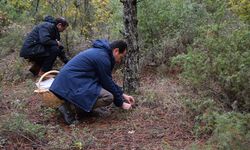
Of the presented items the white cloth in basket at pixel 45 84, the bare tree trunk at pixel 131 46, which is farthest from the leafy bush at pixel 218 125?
the white cloth in basket at pixel 45 84

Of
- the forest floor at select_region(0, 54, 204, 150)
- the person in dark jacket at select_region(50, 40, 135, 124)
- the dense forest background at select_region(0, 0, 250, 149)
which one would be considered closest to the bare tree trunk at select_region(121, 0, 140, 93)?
the forest floor at select_region(0, 54, 204, 150)

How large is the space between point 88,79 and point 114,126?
2.43 feet

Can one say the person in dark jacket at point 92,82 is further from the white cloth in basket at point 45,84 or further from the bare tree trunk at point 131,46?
the white cloth in basket at point 45,84

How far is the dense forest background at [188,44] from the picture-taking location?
540 centimetres

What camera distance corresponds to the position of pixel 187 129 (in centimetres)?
567

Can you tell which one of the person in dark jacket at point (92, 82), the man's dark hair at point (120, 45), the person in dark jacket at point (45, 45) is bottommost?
the person in dark jacket at point (45, 45)

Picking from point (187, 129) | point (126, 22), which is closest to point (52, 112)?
point (126, 22)

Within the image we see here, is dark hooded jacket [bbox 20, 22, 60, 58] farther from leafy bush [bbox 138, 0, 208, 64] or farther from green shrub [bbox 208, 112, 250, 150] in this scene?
green shrub [bbox 208, 112, 250, 150]

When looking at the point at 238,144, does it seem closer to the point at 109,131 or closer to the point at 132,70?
the point at 109,131

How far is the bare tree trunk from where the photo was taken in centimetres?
676

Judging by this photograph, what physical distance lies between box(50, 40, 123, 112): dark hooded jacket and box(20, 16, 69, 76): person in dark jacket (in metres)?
2.98

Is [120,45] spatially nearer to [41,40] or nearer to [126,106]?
[126,106]

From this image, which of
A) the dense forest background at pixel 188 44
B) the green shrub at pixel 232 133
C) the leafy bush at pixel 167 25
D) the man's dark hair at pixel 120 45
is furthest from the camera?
A: the leafy bush at pixel 167 25

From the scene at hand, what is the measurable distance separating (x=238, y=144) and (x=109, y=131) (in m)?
2.03
